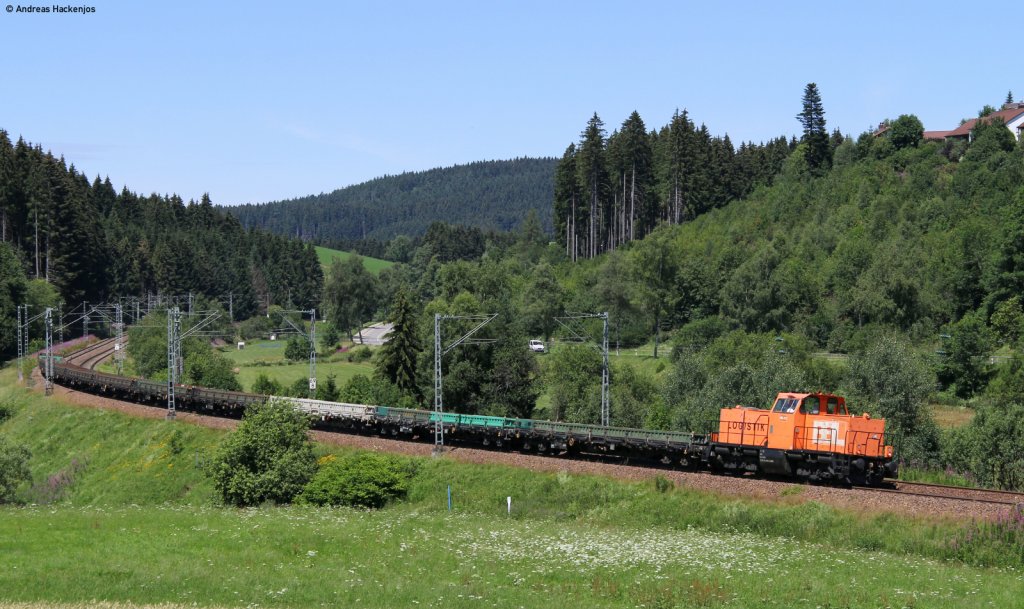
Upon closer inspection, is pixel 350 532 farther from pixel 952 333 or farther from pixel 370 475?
pixel 952 333

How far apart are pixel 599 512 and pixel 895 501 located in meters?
11.9

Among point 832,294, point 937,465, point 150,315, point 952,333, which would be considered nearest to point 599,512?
point 937,465

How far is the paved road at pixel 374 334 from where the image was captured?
156 m

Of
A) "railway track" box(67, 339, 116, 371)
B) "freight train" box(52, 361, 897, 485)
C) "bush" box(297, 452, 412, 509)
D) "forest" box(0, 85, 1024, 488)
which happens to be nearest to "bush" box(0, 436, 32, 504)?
"bush" box(297, 452, 412, 509)

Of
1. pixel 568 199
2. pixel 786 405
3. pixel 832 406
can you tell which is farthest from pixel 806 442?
pixel 568 199

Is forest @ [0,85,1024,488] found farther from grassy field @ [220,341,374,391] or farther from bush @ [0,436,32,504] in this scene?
bush @ [0,436,32,504]

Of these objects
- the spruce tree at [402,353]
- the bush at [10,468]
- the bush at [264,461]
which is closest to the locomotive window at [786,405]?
the bush at [264,461]

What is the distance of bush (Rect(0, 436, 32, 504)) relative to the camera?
5084 cm

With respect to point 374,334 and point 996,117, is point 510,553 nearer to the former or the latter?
point 996,117

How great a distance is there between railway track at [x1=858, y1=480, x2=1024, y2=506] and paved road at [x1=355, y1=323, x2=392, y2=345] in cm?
11214

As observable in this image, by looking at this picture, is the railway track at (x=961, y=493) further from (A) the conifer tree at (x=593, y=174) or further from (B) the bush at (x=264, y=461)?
(A) the conifer tree at (x=593, y=174)

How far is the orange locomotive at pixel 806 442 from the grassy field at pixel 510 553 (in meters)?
3.01

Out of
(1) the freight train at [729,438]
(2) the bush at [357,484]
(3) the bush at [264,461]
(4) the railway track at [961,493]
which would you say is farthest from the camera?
(3) the bush at [264,461]

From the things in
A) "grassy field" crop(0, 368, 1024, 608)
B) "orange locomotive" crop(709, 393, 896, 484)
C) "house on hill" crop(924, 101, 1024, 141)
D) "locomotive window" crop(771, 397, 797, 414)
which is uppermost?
"house on hill" crop(924, 101, 1024, 141)
